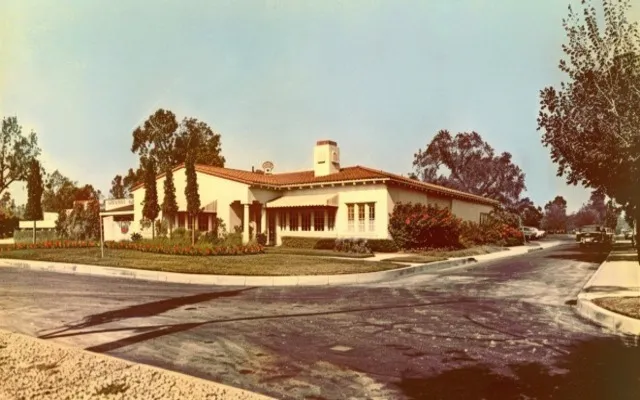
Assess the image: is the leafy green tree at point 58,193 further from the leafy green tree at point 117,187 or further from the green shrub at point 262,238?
the green shrub at point 262,238

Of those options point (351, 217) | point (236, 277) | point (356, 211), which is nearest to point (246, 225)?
point (351, 217)

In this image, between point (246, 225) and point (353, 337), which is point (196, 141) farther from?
point (353, 337)

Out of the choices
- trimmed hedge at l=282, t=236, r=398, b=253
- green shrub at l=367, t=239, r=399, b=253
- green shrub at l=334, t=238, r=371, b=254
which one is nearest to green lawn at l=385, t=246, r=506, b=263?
green shrub at l=367, t=239, r=399, b=253

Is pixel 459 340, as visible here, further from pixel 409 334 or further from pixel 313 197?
pixel 313 197

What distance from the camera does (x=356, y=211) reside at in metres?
26.6

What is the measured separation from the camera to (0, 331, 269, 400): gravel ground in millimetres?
4332

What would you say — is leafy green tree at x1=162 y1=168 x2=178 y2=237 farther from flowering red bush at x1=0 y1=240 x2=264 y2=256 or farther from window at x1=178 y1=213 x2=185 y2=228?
flowering red bush at x1=0 y1=240 x2=264 y2=256

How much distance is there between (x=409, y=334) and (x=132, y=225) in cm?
3046

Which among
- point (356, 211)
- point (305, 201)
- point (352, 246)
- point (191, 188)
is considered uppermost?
point (191, 188)

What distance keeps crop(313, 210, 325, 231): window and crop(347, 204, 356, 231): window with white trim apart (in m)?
1.69

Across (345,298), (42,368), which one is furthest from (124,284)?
(42,368)

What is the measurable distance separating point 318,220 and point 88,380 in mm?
23456

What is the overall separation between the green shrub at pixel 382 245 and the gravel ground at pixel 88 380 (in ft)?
64.8

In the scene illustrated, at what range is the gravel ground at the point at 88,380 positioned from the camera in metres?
4.33
